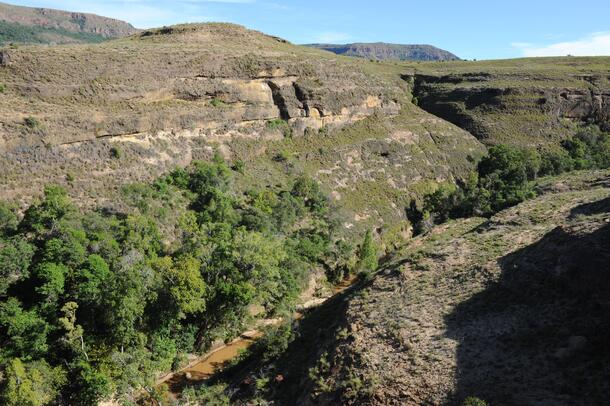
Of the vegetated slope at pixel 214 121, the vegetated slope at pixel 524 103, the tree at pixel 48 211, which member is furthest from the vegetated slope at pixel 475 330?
the vegetated slope at pixel 524 103

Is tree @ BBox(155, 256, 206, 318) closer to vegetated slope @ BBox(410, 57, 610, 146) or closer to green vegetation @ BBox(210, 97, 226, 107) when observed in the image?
green vegetation @ BBox(210, 97, 226, 107)

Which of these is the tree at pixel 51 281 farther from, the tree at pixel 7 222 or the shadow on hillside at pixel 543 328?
the shadow on hillside at pixel 543 328

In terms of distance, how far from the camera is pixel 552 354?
1898 centimetres

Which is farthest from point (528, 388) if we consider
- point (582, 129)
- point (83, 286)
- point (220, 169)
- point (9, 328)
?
point (582, 129)

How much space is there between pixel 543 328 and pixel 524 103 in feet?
233

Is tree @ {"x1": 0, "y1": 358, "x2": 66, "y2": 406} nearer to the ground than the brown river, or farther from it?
farther from it

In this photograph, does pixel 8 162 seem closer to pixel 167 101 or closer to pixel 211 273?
pixel 167 101

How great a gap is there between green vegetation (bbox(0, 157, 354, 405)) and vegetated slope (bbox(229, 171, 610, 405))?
733 centimetres

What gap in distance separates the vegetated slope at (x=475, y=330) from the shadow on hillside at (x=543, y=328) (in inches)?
1.9

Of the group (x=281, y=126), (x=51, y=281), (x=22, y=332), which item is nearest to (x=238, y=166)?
(x=281, y=126)

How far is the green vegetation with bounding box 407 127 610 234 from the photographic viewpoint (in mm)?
56781

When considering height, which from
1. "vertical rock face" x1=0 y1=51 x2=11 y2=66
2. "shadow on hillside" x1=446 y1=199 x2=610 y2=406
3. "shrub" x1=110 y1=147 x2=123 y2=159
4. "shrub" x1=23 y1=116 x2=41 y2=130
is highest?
"vertical rock face" x1=0 y1=51 x2=11 y2=66

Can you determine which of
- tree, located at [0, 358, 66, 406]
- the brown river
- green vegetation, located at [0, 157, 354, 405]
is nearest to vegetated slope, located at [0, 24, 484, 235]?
green vegetation, located at [0, 157, 354, 405]

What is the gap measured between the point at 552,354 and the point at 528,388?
224cm
